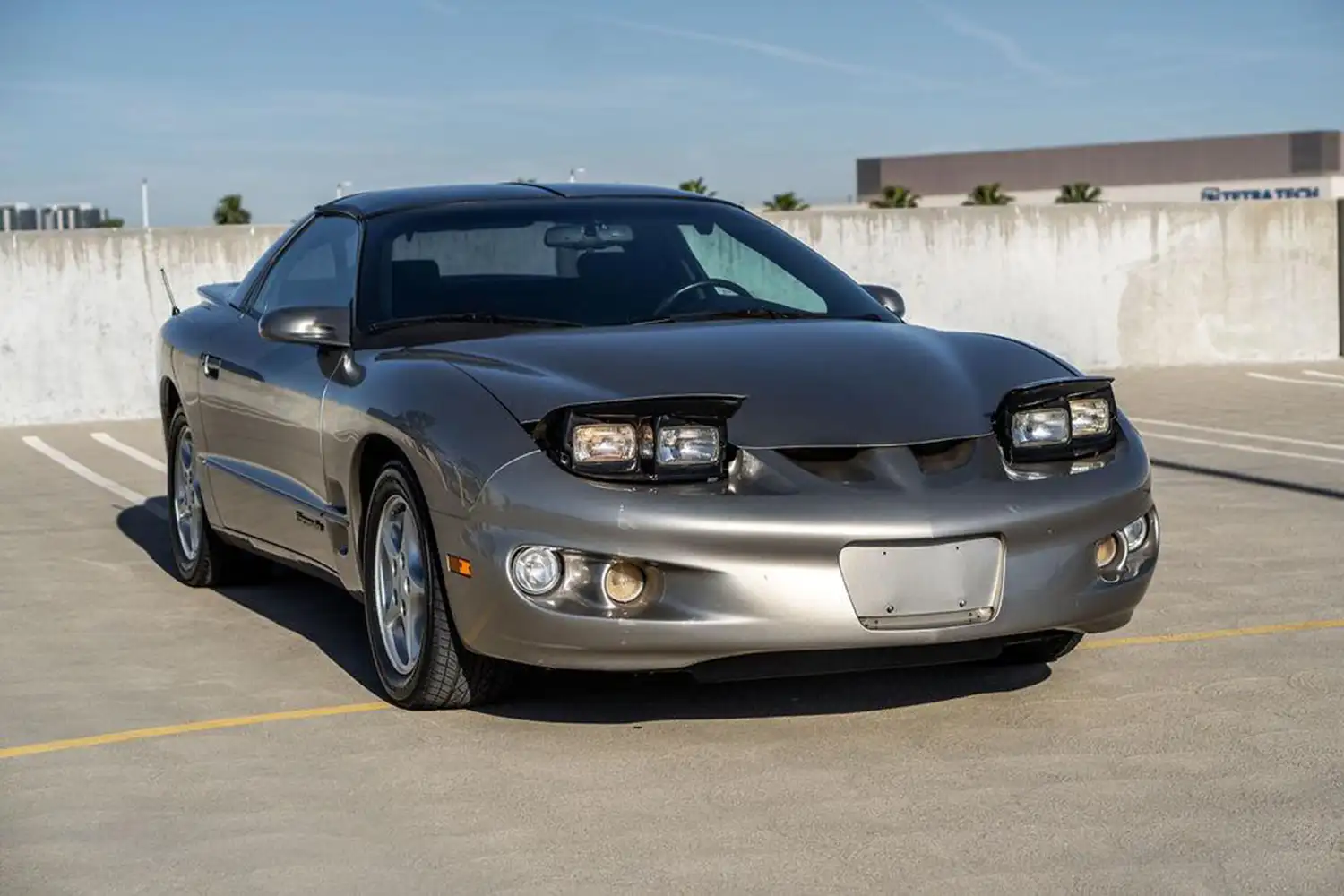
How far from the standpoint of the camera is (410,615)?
5.55m

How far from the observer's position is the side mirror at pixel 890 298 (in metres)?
6.56

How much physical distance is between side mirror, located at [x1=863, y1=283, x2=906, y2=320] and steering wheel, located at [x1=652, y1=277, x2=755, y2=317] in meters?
0.53

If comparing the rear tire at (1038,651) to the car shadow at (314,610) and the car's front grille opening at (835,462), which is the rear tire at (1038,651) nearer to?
the car's front grille opening at (835,462)

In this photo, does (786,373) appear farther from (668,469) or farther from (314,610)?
(314,610)

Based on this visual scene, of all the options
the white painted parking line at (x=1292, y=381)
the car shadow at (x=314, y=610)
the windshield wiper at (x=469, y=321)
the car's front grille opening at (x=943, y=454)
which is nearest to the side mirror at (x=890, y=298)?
the windshield wiper at (x=469, y=321)

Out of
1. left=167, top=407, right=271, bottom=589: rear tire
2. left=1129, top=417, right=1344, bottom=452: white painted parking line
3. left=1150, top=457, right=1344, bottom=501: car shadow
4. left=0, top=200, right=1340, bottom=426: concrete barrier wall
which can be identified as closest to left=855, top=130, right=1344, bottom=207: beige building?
left=0, top=200, right=1340, bottom=426: concrete barrier wall

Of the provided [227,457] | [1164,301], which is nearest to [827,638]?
[227,457]

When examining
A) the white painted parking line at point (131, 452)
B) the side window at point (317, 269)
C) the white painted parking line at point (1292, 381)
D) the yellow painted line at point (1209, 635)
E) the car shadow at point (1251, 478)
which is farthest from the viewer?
the white painted parking line at point (1292, 381)

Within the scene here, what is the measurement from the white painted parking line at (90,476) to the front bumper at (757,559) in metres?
5.58

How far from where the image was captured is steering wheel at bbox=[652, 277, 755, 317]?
6.07 meters

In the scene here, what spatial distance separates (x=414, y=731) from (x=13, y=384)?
37.3 feet

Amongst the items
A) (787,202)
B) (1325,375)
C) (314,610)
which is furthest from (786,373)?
(787,202)

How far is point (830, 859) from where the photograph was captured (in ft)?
13.3

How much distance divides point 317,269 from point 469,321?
112 centimetres
